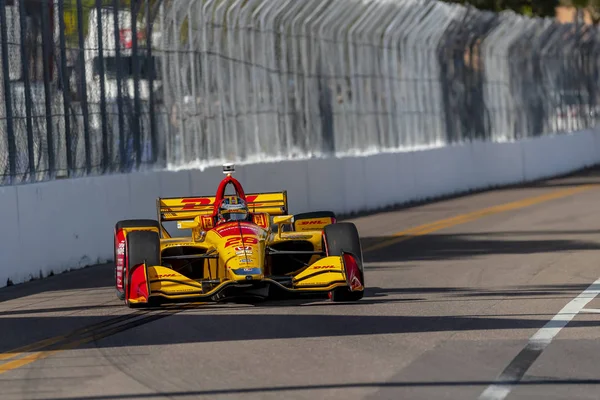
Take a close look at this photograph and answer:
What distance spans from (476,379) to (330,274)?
12.7 ft

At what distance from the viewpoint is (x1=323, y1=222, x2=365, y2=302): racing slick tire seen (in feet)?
39.3

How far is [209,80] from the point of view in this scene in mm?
22203

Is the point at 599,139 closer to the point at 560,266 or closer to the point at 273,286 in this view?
the point at 560,266

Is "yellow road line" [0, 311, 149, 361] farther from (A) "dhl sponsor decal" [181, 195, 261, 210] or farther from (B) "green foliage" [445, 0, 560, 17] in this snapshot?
(B) "green foliage" [445, 0, 560, 17]

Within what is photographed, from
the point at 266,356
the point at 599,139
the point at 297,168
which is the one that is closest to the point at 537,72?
the point at 599,139

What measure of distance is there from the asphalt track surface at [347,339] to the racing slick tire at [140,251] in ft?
1.17

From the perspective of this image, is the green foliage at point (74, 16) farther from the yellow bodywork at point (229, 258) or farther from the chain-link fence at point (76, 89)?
the yellow bodywork at point (229, 258)

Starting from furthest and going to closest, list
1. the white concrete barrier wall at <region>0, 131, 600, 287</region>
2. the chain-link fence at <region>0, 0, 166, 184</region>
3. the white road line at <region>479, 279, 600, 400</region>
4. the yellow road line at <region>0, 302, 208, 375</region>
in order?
1. the chain-link fence at <region>0, 0, 166, 184</region>
2. the white concrete barrier wall at <region>0, 131, 600, 287</region>
3. the yellow road line at <region>0, 302, 208, 375</region>
4. the white road line at <region>479, 279, 600, 400</region>

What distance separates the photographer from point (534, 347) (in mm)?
9188

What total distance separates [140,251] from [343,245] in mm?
1710

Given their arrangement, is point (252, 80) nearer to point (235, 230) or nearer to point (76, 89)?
point (76, 89)

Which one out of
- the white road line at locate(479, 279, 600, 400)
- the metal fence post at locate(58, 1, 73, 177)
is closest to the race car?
the white road line at locate(479, 279, 600, 400)

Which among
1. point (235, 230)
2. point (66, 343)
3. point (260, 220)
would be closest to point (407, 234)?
point (260, 220)

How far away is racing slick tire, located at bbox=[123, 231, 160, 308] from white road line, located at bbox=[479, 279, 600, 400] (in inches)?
128
